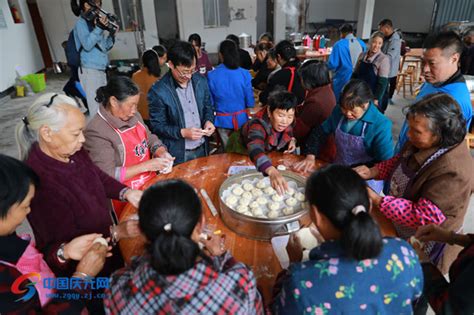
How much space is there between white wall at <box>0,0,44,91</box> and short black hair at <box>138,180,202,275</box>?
8634 millimetres

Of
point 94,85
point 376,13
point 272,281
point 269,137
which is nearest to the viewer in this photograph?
point 272,281

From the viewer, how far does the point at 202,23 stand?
9.77 meters

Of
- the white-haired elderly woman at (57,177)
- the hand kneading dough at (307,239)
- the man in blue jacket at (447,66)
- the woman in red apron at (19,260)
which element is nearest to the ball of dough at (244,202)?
the hand kneading dough at (307,239)

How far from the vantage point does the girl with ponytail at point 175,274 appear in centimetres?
85

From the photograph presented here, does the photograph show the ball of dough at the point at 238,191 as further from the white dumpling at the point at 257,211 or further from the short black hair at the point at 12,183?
the short black hair at the point at 12,183

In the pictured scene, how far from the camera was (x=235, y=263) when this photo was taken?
102 centimetres

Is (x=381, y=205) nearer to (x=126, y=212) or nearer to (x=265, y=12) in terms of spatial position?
(x=126, y=212)

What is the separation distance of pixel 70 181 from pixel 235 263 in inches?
36.1

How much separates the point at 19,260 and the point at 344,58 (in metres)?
4.96

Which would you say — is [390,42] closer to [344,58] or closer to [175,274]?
[344,58]

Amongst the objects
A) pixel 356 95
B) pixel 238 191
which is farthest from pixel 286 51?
pixel 238 191

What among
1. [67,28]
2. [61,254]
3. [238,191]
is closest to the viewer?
[61,254]

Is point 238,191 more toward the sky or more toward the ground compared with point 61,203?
more toward the ground

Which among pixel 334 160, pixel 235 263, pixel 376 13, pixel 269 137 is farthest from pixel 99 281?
pixel 376 13
